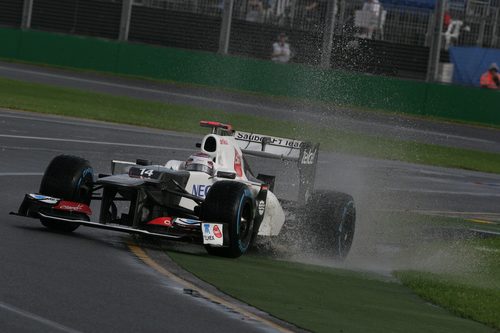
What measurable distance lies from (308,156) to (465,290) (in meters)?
2.72

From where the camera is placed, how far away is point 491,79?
40.5 meters

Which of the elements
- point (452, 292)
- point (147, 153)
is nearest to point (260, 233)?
point (452, 292)

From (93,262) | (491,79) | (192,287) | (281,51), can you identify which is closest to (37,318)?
(192,287)

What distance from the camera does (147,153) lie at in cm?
2256

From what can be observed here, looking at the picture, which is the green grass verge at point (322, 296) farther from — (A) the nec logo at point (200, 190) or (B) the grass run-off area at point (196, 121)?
(B) the grass run-off area at point (196, 121)

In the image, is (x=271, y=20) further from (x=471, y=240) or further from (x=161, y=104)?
(x=471, y=240)

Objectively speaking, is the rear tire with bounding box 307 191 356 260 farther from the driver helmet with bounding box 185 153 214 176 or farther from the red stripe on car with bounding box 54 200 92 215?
the red stripe on car with bounding box 54 200 92 215

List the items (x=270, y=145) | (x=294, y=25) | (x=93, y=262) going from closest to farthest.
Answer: (x=93, y=262)
(x=270, y=145)
(x=294, y=25)

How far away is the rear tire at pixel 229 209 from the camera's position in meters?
11.3

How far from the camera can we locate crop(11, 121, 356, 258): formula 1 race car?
11.3 meters

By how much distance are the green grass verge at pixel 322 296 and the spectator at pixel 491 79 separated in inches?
1153

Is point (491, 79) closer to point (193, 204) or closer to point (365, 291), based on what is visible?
point (193, 204)

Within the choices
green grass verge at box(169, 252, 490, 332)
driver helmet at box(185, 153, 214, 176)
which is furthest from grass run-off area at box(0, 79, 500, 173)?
green grass verge at box(169, 252, 490, 332)

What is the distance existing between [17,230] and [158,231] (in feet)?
4.40
